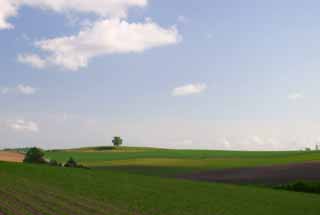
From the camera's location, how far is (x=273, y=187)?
131 feet

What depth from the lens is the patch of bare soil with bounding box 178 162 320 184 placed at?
4366cm

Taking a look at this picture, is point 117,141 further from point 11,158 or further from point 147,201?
point 147,201

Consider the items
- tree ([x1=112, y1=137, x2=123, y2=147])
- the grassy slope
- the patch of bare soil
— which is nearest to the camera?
the grassy slope

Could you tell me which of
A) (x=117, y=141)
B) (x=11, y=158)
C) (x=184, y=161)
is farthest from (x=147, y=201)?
(x=117, y=141)

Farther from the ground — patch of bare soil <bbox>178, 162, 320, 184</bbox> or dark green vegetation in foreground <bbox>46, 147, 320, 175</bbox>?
dark green vegetation in foreground <bbox>46, 147, 320, 175</bbox>

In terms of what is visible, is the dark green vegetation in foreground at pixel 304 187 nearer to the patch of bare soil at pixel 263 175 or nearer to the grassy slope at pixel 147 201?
the patch of bare soil at pixel 263 175

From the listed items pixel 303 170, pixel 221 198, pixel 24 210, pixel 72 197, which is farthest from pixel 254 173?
pixel 24 210

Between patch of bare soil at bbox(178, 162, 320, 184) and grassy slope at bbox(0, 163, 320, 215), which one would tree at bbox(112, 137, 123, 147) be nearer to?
patch of bare soil at bbox(178, 162, 320, 184)

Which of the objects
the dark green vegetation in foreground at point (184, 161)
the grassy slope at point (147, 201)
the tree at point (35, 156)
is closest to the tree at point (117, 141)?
the dark green vegetation in foreground at point (184, 161)

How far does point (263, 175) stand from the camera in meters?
47.6

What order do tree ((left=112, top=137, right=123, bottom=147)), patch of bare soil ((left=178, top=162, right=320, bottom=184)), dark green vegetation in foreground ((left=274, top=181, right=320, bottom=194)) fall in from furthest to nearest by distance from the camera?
tree ((left=112, top=137, right=123, bottom=147))
patch of bare soil ((left=178, top=162, right=320, bottom=184))
dark green vegetation in foreground ((left=274, top=181, right=320, bottom=194))

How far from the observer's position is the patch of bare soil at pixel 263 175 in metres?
43.7

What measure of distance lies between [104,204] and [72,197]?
3038 millimetres

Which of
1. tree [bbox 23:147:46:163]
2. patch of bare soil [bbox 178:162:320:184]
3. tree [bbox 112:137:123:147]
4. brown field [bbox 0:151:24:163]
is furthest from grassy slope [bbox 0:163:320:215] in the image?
tree [bbox 112:137:123:147]
